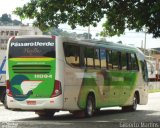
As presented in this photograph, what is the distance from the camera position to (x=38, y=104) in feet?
65.2

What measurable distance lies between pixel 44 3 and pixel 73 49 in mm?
2033

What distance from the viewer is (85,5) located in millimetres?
20703

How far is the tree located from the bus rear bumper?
3.19 m

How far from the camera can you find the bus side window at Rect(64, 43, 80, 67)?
2023cm

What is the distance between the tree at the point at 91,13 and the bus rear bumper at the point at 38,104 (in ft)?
10.5

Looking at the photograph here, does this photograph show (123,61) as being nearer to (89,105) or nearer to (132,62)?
(132,62)

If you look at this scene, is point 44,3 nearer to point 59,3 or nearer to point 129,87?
point 59,3

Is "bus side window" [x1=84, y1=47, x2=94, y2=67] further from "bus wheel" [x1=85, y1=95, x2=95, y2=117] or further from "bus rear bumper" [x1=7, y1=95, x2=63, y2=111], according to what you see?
"bus rear bumper" [x1=7, y1=95, x2=63, y2=111]

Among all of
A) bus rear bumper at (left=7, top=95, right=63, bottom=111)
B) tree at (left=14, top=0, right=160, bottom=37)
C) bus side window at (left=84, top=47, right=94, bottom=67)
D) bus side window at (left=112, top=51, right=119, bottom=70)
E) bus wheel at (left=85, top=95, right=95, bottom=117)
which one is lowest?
bus wheel at (left=85, top=95, right=95, bottom=117)

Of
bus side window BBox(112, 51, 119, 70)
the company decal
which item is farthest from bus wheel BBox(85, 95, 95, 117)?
the company decal

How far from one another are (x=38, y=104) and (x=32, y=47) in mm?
2068

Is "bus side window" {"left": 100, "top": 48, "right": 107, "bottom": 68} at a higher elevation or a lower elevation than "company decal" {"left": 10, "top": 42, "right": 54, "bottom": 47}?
lower

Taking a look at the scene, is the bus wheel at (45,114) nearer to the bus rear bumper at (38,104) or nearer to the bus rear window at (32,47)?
the bus rear bumper at (38,104)

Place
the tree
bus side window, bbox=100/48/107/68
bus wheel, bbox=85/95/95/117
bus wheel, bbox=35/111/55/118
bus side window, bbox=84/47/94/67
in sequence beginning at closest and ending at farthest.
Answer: the tree < bus side window, bbox=84/47/94/67 < bus wheel, bbox=85/95/95/117 < bus wheel, bbox=35/111/55/118 < bus side window, bbox=100/48/107/68
